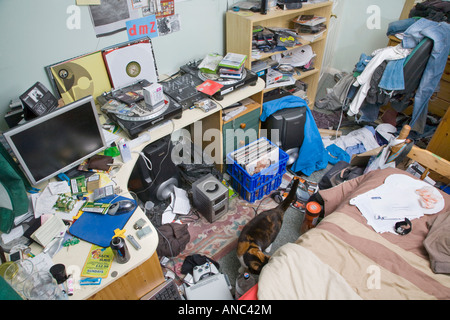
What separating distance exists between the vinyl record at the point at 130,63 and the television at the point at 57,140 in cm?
57

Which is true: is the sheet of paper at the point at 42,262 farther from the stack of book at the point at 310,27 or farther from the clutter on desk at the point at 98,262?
the stack of book at the point at 310,27

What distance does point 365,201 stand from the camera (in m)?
1.65

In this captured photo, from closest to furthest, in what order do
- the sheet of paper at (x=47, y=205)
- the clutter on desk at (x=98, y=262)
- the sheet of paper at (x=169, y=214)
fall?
the clutter on desk at (x=98, y=262), the sheet of paper at (x=47, y=205), the sheet of paper at (x=169, y=214)

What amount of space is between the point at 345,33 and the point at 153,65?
2587 millimetres

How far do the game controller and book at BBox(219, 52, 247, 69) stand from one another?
1361 mm

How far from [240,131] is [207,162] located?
0.39 metres

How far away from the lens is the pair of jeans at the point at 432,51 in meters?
2.11

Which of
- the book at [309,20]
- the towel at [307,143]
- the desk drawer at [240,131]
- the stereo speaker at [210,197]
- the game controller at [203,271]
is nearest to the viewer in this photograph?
the game controller at [203,271]

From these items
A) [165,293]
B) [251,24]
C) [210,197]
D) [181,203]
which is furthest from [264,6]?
[165,293]

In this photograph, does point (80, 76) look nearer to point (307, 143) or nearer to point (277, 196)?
point (277, 196)

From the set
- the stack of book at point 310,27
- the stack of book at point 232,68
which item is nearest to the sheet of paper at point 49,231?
the stack of book at point 232,68

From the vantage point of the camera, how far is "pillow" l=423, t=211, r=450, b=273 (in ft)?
4.36

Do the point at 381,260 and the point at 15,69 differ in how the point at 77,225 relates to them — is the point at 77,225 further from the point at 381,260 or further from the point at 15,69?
the point at 381,260
